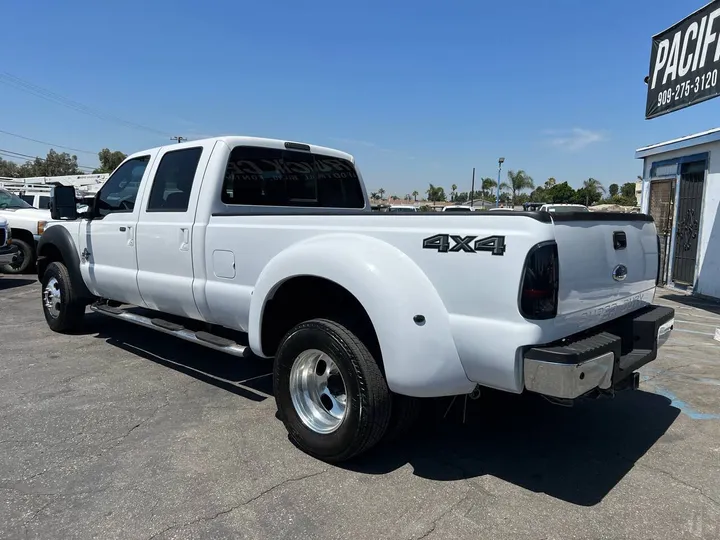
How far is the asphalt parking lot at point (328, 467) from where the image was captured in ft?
8.88

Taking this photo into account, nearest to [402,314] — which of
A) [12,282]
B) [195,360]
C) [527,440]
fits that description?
[527,440]

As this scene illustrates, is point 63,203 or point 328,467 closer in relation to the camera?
point 328,467

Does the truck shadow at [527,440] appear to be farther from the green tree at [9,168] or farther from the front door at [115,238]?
the green tree at [9,168]

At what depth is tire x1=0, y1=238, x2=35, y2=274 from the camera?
12.6m

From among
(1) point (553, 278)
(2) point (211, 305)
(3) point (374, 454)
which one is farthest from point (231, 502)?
(1) point (553, 278)

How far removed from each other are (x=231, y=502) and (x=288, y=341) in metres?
0.99

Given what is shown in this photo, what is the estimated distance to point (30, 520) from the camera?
8.93ft

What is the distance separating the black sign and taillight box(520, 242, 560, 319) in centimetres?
774

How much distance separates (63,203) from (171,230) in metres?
1.89

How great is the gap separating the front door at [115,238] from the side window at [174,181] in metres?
0.26

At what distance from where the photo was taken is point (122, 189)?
545 centimetres

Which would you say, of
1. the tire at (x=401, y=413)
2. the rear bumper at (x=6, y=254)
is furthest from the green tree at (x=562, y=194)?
the tire at (x=401, y=413)

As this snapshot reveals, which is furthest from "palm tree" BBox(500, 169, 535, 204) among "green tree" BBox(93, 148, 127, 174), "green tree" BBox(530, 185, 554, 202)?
"green tree" BBox(93, 148, 127, 174)

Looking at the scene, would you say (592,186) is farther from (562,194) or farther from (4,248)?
(4,248)
